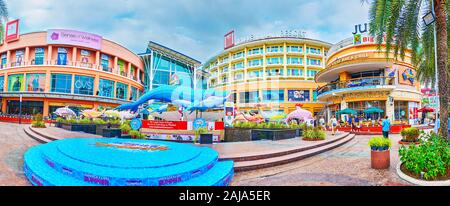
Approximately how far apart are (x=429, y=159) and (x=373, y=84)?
20924 mm

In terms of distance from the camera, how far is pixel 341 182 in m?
4.88

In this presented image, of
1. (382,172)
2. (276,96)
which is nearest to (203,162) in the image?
(382,172)

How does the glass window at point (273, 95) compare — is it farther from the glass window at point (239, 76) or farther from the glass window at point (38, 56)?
the glass window at point (38, 56)

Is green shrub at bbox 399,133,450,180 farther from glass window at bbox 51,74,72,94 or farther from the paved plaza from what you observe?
glass window at bbox 51,74,72,94

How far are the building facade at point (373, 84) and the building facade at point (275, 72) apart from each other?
36.0 feet

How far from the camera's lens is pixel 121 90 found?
38.4 metres

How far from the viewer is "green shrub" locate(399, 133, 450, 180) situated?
4.60 metres

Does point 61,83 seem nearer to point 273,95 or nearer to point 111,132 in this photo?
point 111,132

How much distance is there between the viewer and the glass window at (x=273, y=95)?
3833 cm

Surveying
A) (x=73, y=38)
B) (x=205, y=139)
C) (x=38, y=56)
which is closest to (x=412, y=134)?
(x=205, y=139)
